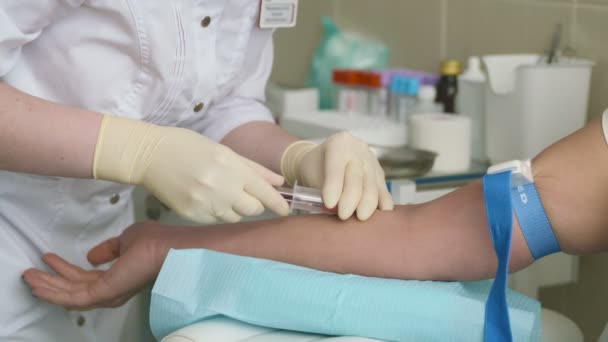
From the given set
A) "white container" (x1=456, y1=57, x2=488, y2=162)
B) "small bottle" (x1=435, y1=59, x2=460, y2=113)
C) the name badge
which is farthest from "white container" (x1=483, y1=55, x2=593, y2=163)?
the name badge

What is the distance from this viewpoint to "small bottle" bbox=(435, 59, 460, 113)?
89.7 inches

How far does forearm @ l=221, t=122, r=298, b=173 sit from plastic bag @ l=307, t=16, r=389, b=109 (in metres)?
1.15

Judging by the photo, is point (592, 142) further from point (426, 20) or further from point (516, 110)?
point (426, 20)

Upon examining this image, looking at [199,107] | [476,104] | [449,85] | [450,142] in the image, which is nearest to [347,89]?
[449,85]

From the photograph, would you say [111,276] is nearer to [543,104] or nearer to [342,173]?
Answer: [342,173]

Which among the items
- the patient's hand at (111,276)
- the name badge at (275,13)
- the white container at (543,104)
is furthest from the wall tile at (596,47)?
the patient's hand at (111,276)

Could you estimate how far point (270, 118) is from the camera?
1.76 m

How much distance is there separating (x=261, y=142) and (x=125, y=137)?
42cm

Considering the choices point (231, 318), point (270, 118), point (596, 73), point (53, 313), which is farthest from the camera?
point (596, 73)

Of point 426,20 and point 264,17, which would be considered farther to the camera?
point 426,20

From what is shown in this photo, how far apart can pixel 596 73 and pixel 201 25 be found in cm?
99

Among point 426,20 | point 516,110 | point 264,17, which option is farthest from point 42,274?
point 426,20

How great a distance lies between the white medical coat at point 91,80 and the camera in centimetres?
137

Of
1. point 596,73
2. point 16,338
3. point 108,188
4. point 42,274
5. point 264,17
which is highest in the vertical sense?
point 264,17
